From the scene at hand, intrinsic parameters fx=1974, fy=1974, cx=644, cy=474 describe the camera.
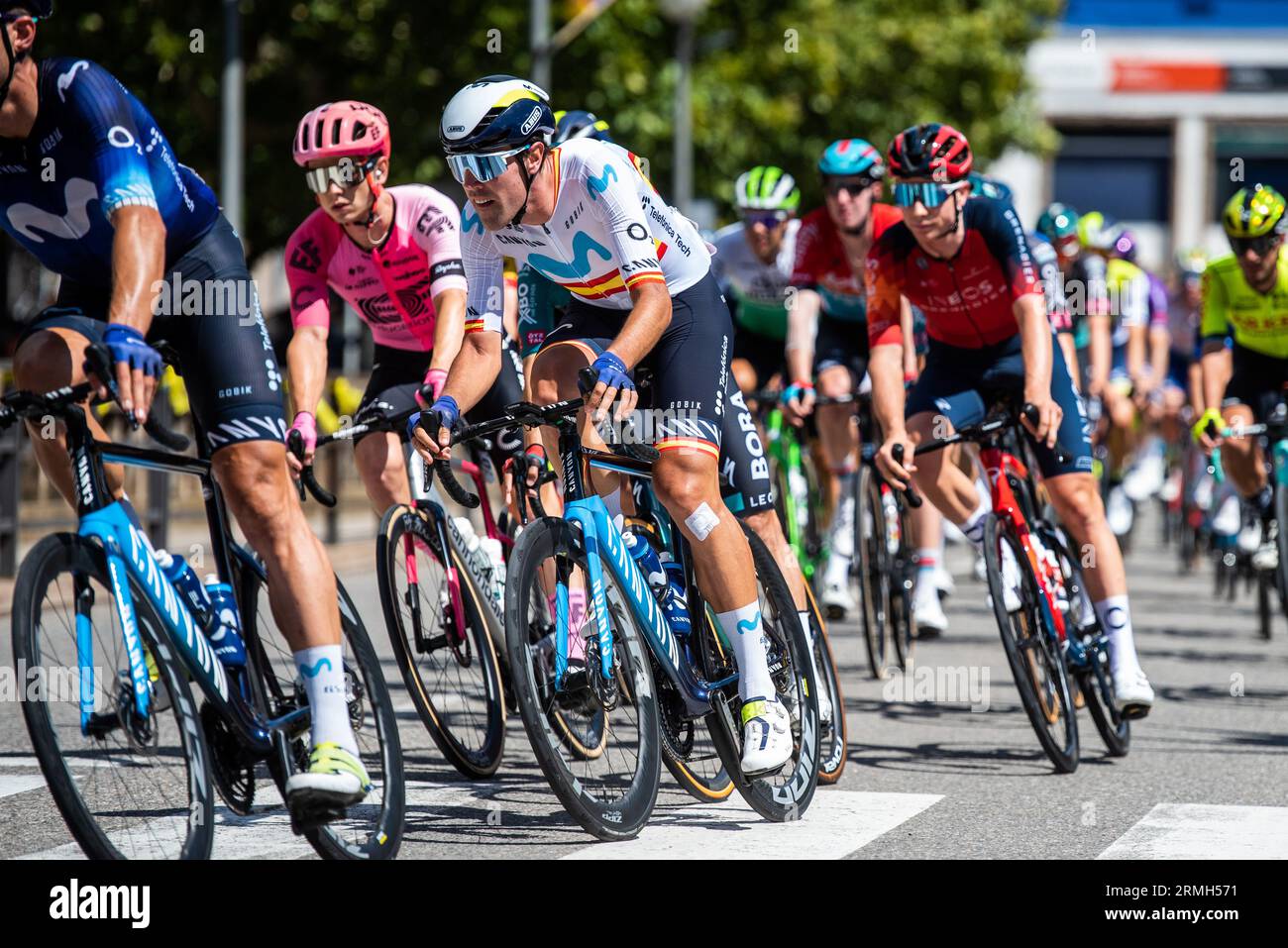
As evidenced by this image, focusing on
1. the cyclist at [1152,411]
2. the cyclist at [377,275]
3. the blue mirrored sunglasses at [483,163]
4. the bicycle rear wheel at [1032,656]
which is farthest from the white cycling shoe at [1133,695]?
the cyclist at [1152,411]

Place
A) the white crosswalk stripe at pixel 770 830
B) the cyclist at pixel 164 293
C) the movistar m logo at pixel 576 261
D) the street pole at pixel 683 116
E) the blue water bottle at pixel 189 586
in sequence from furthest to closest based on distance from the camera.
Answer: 1. the street pole at pixel 683 116
2. the movistar m logo at pixel 576 261
3. the white crosswalk stripe at pixel 770 830
4. the blue water bottle at pixel 189 586
5. the cyclist at pixel 164 293

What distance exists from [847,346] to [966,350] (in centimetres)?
249

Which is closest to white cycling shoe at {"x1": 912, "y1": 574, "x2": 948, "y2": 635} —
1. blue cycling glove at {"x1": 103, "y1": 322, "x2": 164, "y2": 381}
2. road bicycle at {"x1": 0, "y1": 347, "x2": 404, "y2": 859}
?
road bicycle at {"x1": 0, "y1": 347, "x2": 404, "y2": 859}

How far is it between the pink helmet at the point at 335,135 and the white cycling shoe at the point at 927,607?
3651 mm

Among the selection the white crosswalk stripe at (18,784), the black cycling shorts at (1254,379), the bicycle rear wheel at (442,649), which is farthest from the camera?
the black cycling shorts at (1254,379)

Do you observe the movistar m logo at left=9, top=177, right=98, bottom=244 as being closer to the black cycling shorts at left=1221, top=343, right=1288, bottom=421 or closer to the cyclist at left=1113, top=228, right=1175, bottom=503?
the black cycling shorts at left=1221, top=343, right=1288, bottom=421

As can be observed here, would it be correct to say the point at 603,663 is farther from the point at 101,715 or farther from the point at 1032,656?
the point at 1032,656

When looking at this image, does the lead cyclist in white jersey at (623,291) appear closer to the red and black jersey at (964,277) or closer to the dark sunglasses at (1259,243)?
the red and black jersey at (964,277)

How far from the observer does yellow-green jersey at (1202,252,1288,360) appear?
9.41m

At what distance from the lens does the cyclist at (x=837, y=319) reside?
9.15 m

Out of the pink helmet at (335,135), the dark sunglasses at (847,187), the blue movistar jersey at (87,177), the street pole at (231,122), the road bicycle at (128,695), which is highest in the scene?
the street pole at (231,122)

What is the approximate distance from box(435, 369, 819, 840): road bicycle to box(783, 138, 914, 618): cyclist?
382cm

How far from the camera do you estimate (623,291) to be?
5.71m

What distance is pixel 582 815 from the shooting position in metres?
4.91
